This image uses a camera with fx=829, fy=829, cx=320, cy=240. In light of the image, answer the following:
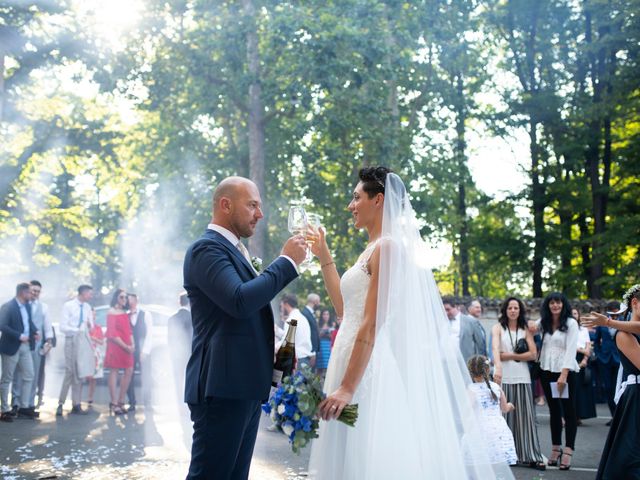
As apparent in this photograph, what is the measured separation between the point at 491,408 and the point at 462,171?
82.0ft

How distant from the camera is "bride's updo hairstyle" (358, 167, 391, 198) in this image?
17.4 ft

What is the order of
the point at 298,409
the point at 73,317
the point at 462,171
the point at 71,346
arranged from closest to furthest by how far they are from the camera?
the point at 298,409 → the point at 71,346 → the point at 73,317 → the point at 462,171

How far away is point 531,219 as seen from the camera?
34.2m

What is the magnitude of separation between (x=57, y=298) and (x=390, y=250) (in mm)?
53898

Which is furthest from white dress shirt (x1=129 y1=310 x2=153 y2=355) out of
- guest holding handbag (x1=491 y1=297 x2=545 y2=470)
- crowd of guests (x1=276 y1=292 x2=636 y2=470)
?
guest holding handbag (x1=491 y1=297 x2=545 y2=470)

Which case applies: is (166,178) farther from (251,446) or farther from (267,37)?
(251,446)

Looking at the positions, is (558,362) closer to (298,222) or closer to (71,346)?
(298,222)

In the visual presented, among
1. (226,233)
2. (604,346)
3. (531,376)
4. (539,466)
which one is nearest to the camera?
(226,233)

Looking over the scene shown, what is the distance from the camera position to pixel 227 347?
4320 millimetres

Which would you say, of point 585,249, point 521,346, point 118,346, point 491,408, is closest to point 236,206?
point 491,408

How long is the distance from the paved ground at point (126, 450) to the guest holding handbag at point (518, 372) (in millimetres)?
409

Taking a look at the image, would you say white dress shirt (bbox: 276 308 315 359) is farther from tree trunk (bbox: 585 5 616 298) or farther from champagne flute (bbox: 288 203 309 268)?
tree trunk (bbox: 585 5 616 298)

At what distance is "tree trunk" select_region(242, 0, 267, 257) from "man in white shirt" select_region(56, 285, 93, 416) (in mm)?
10347

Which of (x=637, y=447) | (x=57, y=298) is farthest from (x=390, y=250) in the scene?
(x=57, y=298)
